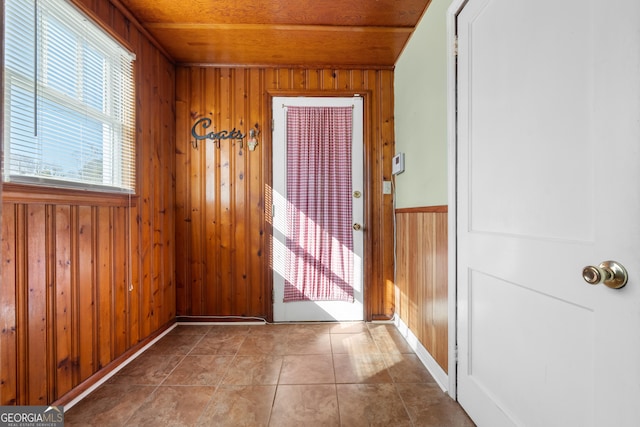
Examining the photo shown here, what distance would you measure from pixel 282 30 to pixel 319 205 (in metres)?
1.47

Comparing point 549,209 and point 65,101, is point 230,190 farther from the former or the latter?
point 549,209

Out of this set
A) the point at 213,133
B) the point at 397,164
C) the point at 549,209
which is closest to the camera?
the point at 549,209

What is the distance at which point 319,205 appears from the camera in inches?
112

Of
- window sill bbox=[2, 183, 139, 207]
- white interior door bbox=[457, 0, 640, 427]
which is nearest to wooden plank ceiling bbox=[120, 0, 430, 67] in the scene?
white interior door bbox=[457, 0, 640, 427]

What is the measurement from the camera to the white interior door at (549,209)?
80 centimetres

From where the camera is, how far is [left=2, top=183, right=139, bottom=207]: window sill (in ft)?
4.40

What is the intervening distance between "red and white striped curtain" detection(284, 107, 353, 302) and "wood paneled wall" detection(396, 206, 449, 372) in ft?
1.66

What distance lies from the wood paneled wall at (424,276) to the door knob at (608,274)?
955 mm

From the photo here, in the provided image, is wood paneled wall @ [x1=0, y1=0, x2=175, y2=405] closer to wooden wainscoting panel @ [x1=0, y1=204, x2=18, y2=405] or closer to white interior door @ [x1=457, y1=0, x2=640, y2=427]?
wooden wainscoting panel @ [x1=0, y1=204, x2=18, y2=405]

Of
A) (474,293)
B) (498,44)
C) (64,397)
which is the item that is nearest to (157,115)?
(64,397)

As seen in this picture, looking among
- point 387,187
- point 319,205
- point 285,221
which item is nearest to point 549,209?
point 387,187

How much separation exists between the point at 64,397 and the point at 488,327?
87.2 inches

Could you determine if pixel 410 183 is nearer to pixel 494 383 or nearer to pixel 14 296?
pixel 494 383

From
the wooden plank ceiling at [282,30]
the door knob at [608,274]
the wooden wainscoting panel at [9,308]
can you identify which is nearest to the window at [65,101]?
the wooden wainscoting panel at [9,308]
